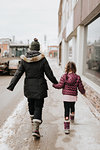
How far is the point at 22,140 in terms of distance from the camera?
312 centimetres

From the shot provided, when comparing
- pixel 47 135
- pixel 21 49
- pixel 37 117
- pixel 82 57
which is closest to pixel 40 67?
pixel 37 117

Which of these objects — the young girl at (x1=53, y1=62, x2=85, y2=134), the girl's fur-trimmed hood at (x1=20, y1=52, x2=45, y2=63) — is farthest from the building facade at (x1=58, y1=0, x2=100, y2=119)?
the girl's fur-trimmed hood at (x1=20, y1=52, x2=45, y2=63)

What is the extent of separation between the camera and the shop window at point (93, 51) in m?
5.39

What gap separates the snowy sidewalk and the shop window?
150 cm

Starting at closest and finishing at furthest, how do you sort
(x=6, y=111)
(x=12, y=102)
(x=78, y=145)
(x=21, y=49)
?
(x=78, y=145) < (x=6, y=111) < (x=12, y=102) < (x=21, y=49)

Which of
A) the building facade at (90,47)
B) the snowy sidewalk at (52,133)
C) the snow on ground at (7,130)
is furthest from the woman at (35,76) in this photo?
the building facade at (90,47)

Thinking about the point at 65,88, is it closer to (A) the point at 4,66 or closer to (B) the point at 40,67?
(B) the point at 40,67

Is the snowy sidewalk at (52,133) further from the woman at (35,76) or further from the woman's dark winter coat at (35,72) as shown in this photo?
the woman's dark winter coat at (35,72)

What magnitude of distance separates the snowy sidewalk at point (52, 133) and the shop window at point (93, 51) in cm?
150

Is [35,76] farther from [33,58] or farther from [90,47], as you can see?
[90,47]

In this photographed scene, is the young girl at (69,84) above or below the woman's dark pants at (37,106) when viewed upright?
above

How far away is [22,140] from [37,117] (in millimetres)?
546

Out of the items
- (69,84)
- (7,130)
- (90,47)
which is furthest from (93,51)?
(7,130)

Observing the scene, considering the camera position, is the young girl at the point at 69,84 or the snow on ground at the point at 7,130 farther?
the young girl at the point at 69,84
